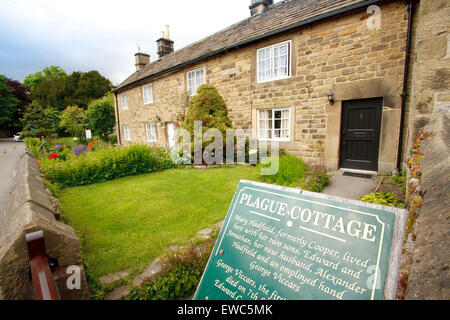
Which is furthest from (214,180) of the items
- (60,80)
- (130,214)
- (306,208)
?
(60,80)

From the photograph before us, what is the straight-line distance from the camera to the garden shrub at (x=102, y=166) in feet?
22.4

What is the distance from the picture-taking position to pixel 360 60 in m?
6.79

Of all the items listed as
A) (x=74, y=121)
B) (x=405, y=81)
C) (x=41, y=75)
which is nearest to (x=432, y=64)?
(x=405, y=81)

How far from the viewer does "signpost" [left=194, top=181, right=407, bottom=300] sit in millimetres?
1381

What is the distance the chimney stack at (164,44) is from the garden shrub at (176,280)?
765 inches

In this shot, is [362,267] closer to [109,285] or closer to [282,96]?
[109,285]

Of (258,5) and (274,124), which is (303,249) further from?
(258,5)

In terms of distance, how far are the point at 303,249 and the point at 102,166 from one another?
7467mm

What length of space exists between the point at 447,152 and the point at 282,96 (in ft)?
22.3

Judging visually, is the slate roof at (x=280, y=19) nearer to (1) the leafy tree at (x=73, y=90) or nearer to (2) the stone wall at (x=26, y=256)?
(2) the stone wall at (x=26, y=256)

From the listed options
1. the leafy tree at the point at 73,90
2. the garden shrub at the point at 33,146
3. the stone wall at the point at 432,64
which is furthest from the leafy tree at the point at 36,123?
the stone wall at the point at 432,64

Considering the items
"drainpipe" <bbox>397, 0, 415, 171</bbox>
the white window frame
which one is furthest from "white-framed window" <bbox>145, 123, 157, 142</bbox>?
"drainpipe" <bbox>397, 0, 415, 171</bbox>

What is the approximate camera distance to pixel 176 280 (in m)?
2.52

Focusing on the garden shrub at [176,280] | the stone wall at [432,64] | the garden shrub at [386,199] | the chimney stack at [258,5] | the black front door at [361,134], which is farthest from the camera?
the chimney stack at [258,5]
